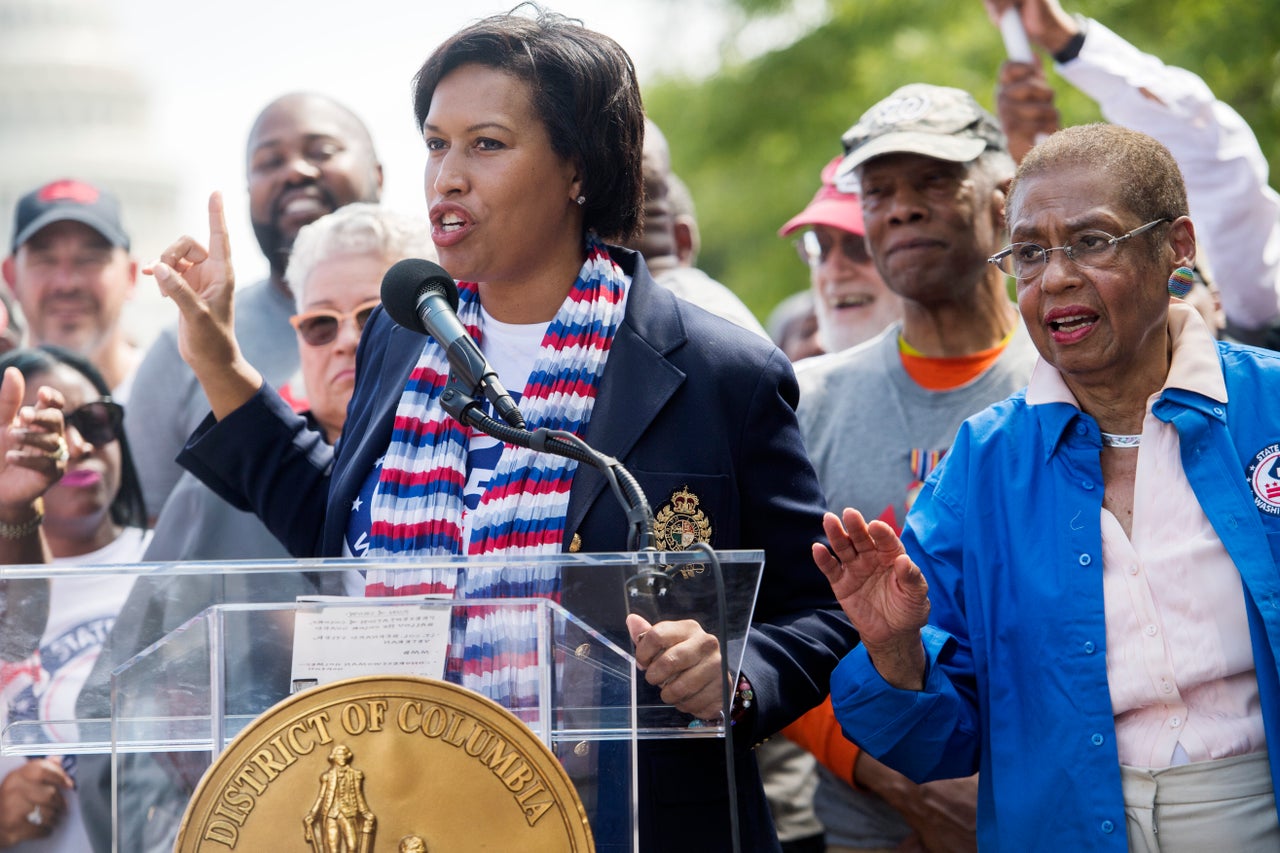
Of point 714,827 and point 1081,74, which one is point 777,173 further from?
point 714,827

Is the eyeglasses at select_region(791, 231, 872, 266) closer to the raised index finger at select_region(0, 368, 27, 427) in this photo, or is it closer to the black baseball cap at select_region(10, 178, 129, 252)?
the black baseball cap at select_region(10, 178, 129, 252)

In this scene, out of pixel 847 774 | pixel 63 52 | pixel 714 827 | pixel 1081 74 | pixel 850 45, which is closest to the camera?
pixel 714 827

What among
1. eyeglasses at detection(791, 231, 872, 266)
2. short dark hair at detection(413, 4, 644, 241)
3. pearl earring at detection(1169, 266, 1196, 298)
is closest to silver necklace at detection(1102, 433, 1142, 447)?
pearl earring at detection(1169, 266, 1196, 298)

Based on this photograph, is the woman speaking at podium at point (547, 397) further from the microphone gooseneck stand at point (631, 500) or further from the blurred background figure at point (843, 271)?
the blurred background figure at point (843, 271)

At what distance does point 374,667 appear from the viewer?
2.17 meters

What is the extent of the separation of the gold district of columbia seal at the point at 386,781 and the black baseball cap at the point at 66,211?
3.45 metres

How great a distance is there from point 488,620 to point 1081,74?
2.99m

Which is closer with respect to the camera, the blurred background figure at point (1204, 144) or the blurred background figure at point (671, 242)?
the blurred background figure at point (1204, 144)

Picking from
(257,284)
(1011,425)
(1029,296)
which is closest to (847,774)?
(1011,425)

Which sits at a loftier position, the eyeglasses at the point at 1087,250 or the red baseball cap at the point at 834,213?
the red baseball cap at the point at 834,213

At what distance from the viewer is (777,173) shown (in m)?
16.6

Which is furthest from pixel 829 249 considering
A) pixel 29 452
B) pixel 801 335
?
pixel 29 452

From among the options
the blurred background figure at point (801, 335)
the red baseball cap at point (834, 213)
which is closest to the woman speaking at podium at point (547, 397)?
the red baseball cap at point (834, 213)

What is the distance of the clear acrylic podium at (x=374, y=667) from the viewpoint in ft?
7.21
